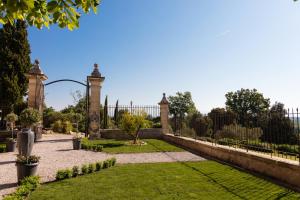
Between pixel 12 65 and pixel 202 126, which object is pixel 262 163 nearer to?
pixel 12 65

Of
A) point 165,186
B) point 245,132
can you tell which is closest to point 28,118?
point 165,186

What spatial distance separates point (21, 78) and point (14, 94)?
6.78 ft

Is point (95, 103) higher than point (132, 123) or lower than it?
higher

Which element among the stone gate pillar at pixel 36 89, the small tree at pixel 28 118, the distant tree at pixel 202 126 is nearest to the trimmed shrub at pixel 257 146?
the distant tree at pixel 202 126

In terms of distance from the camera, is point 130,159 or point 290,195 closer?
point 290,195

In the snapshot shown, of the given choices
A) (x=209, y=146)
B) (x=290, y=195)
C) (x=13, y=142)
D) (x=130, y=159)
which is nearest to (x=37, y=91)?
(x=13, y=142)

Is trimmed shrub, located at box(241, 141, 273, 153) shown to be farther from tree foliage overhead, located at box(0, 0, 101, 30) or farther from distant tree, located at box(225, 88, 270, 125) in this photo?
distant tree, located at box(225, 88, 270, 125)

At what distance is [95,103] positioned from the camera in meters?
17.8

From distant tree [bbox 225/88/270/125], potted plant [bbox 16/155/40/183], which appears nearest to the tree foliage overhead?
potted plant [bbox 16/155/40/183]

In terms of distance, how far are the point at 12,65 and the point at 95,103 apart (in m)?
12.9

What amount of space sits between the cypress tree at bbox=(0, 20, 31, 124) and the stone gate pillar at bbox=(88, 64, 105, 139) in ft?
37.4

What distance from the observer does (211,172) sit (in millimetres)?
7098

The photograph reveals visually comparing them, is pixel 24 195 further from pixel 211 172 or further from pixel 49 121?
pixel 49 121

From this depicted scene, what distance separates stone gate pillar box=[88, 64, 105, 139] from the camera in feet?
57.3
